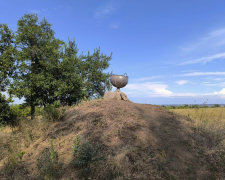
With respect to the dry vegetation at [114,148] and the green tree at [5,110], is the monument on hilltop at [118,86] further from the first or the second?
the green tree at [5,110]

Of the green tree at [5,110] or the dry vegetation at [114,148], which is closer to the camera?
the dry vegetation at [114,148]

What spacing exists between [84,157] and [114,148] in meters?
0.87

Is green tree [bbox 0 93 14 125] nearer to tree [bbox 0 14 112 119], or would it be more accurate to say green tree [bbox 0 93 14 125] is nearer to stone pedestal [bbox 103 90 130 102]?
tree [bbox 0 14 112 119]

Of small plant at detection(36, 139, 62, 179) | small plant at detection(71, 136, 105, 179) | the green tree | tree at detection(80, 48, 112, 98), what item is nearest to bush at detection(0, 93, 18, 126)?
the green tree

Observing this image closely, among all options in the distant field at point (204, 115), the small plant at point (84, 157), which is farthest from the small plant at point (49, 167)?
the distant field at point (204, 115)

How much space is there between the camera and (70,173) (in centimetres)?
419

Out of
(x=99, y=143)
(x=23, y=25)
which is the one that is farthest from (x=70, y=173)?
(x=23, y=25)

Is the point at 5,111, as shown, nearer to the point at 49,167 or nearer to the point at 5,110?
the point at 5,110

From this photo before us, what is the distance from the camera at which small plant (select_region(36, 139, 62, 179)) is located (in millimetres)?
4254

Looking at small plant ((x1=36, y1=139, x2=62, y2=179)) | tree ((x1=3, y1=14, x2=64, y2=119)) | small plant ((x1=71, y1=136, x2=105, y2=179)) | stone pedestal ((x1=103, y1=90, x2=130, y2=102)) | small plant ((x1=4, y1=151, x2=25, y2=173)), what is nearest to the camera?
small plant ((x1=71, y1=136, x2=105, y2=179))

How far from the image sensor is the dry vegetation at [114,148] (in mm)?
4195

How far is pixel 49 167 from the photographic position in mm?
4441

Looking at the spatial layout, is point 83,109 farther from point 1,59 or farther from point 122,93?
point 1,59

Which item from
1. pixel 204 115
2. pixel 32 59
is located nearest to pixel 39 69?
pixel 32 59
